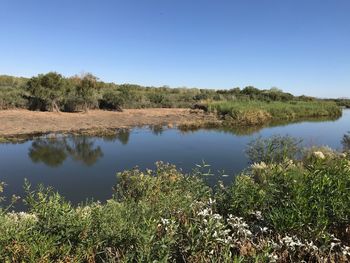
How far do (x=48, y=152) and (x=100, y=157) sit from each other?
232 cm

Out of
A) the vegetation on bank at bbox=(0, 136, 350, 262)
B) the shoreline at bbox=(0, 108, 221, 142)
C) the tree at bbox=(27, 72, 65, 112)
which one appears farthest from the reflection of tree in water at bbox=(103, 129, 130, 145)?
the vegetation on bank at bbox=(0, 136, 350, 262)

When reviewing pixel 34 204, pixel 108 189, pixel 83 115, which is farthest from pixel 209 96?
pixel 34 204

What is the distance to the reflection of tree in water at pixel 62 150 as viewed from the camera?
13.1 m

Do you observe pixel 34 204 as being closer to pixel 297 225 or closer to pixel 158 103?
pixel 297 225

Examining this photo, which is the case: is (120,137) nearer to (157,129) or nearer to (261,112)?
(157,129)

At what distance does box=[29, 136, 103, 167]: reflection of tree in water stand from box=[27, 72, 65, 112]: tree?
8057mm

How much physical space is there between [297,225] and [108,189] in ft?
22.7

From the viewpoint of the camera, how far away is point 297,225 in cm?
307

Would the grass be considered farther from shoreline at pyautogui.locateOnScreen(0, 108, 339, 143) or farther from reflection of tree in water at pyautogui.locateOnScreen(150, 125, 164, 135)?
reflection of tree in water at pyautogui.locateOnScreen(150, 125, 164, 135)

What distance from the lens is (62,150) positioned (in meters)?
14.7

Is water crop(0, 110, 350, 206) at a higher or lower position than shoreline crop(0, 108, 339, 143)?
lower

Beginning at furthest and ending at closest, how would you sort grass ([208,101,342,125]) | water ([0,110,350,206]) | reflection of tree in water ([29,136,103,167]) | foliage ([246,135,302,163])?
grass ([208,101,342,125])
reflection of tree in water ([29,136,103,167])
foliage ([246,135,302,163])
water ([0,110,350,206])

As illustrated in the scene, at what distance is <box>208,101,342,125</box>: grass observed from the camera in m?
28.6

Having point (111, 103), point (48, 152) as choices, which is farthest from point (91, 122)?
point (48, 152)
